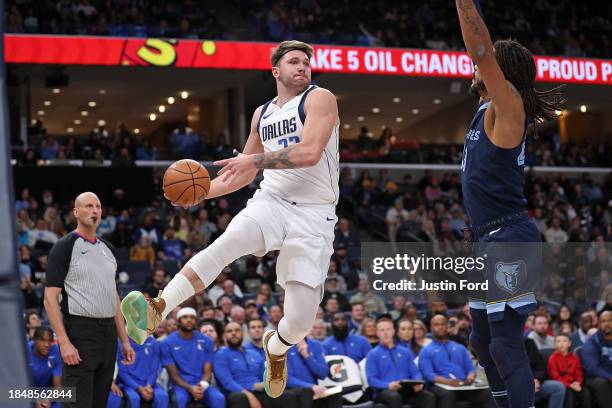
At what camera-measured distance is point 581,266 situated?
1702 cm

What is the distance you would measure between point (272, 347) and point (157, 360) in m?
5.43

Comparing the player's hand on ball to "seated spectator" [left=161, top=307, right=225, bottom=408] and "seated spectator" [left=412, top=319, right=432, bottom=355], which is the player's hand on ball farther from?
"seated spectator" [left=412, top=319, right=432, bottom=355]

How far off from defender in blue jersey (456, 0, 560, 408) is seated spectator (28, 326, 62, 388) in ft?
21.1

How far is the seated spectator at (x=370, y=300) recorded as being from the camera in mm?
15514

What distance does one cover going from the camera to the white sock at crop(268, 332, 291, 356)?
6637 mm

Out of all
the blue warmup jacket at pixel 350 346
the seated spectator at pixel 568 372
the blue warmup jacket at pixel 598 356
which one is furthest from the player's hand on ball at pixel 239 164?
the blue warmup jacket at pixel 598 356

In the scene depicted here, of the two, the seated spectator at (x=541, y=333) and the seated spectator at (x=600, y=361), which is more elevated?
the seated spectator at (x=541, y=333)

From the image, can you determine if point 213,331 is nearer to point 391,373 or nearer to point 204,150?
point 391,373

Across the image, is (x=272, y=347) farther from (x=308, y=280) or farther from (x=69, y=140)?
(x=69, y=140)

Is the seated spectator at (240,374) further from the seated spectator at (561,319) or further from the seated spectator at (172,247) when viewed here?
the seated spectator at (172,247)

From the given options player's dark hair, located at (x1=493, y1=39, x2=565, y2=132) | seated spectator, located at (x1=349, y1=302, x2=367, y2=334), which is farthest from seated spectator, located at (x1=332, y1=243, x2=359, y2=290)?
player's dark hair, located at (x1=493, y1=39, x2=565, y2=132)

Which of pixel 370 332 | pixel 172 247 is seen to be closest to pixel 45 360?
pixel 370 332

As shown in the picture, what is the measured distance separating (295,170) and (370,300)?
946cm

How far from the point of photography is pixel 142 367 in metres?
11.7
